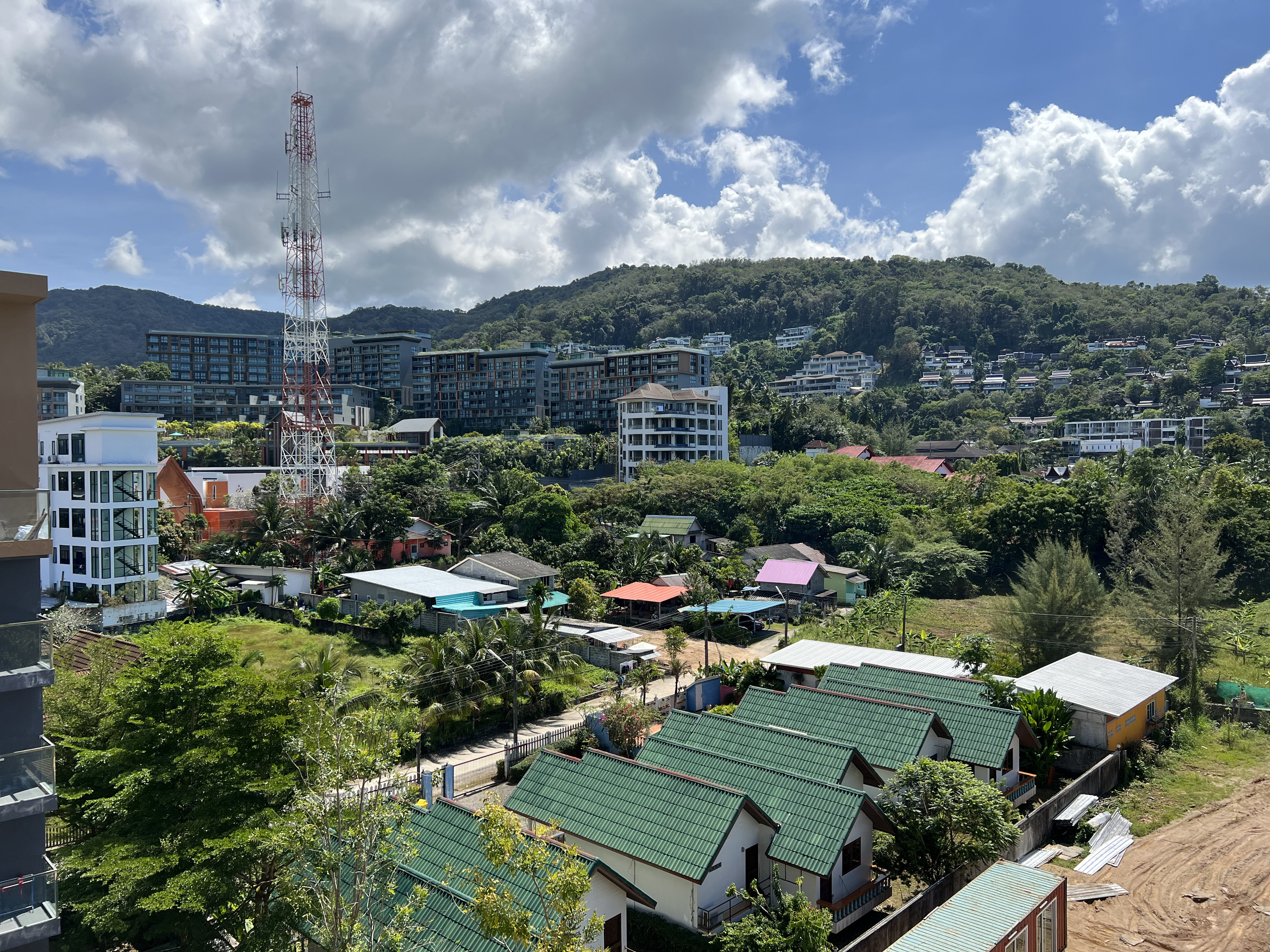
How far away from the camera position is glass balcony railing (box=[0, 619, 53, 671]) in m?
8.46

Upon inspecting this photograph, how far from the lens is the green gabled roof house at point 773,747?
18656 millimetres

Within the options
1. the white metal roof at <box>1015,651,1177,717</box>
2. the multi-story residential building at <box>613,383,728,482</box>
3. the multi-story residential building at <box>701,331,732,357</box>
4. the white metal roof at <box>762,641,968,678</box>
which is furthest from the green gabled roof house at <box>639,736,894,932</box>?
the multi-story residential building at <box>701,331,732,357</box>

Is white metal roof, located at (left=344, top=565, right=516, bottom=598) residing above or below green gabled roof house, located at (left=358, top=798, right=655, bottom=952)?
→ above

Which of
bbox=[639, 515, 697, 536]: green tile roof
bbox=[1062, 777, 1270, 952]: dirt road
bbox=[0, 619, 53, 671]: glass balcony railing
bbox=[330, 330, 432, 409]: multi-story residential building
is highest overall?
bbox=[330, 330, 432, 409]: multi-story residential building

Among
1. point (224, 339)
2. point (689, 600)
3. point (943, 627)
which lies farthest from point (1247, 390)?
point (224, 339)

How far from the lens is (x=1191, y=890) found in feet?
57.8

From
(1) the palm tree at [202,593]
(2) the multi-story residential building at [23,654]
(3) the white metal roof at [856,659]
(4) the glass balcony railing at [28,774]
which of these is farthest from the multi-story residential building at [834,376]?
(4) the glass balcony railing at [28,774]

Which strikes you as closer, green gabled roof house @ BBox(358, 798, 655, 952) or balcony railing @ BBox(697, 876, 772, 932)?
green gabled roof house @ BBox(358, 798, 655, 952)

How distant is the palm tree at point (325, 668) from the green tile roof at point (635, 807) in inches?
202

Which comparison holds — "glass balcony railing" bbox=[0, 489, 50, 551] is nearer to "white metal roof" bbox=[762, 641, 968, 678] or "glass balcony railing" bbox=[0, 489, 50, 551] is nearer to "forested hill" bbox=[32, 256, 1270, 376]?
"white metal roof" bbox=[762, 641, 968, 678]

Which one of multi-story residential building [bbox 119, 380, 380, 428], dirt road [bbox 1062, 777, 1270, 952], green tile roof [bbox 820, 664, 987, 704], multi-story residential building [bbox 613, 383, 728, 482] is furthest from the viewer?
multi-story residential building [bbox 119, 380, 380, 428]

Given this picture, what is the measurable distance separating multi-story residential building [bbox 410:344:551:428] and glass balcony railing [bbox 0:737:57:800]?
10013cm

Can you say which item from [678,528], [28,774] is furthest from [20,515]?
[678,528]

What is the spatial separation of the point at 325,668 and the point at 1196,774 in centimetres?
2676
